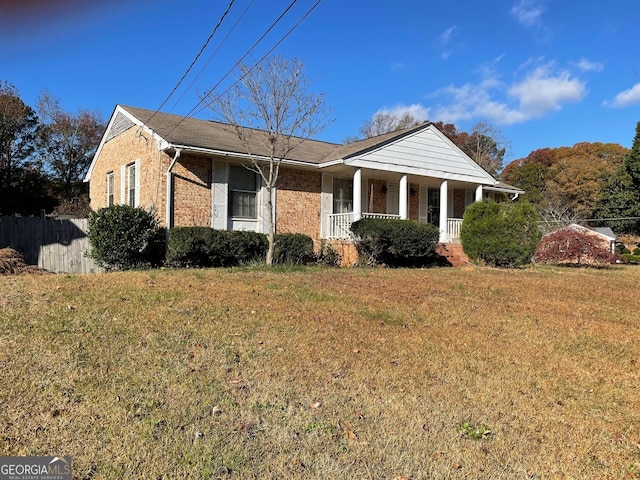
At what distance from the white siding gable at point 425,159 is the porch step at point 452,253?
2.66m

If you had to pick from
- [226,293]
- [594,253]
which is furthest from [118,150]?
[594,253]

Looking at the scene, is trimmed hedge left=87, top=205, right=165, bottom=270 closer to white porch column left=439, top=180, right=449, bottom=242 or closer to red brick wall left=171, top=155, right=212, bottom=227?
red brick wall left=171, top=155, right=212, bottom=227

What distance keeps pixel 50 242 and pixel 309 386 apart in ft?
37.1

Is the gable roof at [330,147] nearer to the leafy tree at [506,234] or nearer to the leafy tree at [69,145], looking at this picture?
the leafy tree at [506,234]

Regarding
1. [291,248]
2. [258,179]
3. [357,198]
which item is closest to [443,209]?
[357,198]

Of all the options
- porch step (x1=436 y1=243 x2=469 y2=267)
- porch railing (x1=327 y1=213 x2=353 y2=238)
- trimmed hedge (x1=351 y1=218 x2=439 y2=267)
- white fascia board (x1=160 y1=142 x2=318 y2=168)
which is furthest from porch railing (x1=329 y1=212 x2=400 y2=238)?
white fascia board (x1=160 y1=142 x2=318 y2=168)

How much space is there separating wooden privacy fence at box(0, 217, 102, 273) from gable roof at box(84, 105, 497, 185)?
138 inches

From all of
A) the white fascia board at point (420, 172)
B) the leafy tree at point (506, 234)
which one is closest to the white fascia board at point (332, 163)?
the white fascia board at point (420, 172)

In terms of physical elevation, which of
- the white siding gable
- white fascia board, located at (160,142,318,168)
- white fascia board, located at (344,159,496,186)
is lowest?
white fascia board, located at (160,142,318,168)

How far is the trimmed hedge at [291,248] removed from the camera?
13719mm

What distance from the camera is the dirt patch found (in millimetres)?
10312

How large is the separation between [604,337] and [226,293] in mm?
5585

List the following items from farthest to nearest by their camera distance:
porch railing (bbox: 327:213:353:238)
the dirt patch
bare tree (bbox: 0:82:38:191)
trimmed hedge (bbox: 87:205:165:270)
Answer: bare tree (bbox: 0:82:38:191) < porch railing (bbox: 327:213:353:238) < trimmed hedge (bbox: 87:205:165:270) < the dirt patch

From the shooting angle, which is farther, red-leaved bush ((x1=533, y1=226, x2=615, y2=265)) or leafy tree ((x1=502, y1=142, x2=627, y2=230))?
leafy tree ((x1=502, y1=142, x2=627, y2=230))
